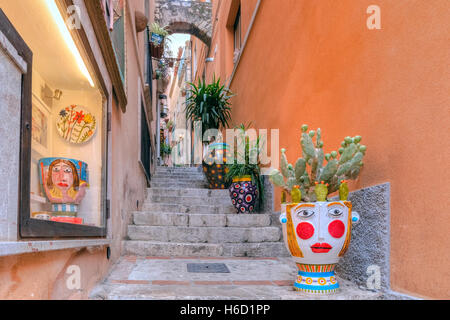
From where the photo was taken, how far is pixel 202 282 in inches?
97.2

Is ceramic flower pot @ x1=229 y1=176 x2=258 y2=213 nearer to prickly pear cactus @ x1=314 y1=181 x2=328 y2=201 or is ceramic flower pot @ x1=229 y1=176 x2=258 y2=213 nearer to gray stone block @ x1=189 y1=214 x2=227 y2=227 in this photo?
gray stone block @ x1=189 y1=214 x2=227 y2=227

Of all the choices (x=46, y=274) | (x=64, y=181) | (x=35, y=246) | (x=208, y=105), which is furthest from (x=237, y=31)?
(x=35, y=246)

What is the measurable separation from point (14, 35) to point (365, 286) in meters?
2.04

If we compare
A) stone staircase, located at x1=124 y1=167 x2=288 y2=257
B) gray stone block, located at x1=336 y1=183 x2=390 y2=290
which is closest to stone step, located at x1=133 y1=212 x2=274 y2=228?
stone staircase, located at x1=124 y1=167 x2=288 y2=257

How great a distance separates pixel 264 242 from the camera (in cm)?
378

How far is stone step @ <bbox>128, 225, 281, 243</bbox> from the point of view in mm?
3779

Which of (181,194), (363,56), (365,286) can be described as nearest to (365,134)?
(363,56)

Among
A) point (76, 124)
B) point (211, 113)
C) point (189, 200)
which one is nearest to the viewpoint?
point (76, 124)

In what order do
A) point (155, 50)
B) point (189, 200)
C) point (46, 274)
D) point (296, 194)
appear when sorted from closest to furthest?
point (46, 274) < point (296, 194) < point (189, 200) < point (155, 50)

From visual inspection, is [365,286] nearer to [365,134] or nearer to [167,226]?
[365,134]

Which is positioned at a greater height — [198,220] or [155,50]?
[155,50]

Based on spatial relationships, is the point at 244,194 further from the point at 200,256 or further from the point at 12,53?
the point at 12,53

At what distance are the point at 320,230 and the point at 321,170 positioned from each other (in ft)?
1.16
